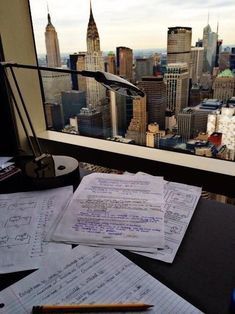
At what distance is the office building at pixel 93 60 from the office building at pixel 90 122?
0.06 metres

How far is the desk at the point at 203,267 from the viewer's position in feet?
1.68

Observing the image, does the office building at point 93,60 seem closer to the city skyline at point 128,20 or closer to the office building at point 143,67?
the city skyline at point 128,20

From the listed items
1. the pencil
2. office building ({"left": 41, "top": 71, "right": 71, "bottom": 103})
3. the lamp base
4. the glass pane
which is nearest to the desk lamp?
the lamp base

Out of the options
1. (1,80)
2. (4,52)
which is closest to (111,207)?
(1,80)

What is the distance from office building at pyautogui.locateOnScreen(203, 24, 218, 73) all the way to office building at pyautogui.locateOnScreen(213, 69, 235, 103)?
6cm

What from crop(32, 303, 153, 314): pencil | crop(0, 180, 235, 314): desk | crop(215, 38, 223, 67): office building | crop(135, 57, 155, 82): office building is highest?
crop(215, 38, 223, 67): office building

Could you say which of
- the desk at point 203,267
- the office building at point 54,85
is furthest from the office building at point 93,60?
the desk at point 203,267

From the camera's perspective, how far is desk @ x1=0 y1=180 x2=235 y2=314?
51 cm

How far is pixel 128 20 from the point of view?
139cm

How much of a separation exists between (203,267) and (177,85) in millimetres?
959

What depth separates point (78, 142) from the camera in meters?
1.59

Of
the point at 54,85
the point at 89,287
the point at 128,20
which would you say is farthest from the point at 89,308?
the point at 54,85

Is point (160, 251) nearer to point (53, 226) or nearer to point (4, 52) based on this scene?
point (53, 226)

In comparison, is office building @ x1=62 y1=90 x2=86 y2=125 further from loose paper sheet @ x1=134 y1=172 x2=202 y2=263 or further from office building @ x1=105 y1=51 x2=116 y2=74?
loose paper sheet @ x1=134 y1=172 x2=202 y2=263
